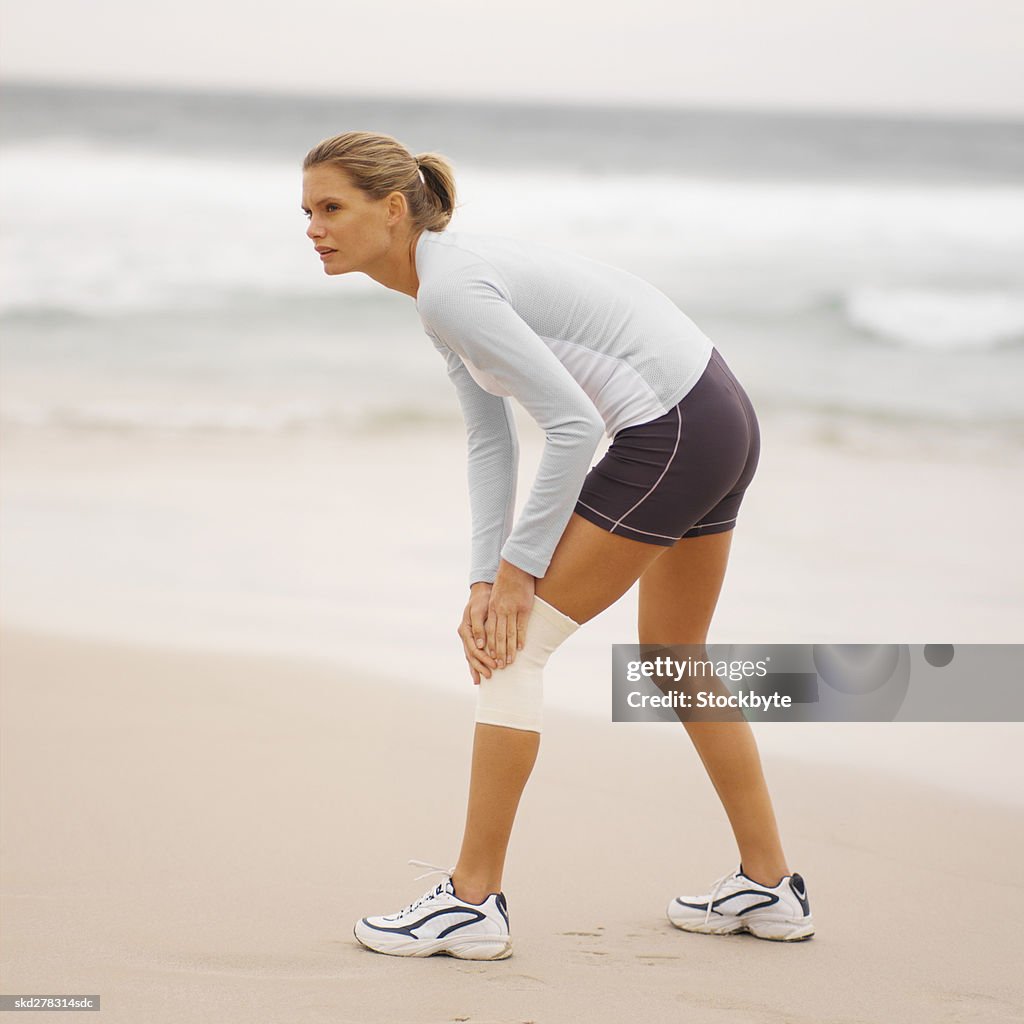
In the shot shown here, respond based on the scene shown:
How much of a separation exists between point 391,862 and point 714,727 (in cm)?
72

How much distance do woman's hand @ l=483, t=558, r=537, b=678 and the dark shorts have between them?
0.47 feet

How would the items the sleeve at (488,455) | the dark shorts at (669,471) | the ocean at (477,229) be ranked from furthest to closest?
the ocean at (477,229)
the sleeve at (488,455)
the dark shorts at (669,471)

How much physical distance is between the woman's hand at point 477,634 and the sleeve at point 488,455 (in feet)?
0.41

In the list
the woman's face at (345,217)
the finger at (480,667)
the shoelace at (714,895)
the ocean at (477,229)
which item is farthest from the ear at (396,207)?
the ocean at (477,229)

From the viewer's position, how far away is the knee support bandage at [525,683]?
6.33 feet

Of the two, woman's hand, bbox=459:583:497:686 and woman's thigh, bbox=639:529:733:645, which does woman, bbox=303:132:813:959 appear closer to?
woman's hand, bbox=459:583:497:686

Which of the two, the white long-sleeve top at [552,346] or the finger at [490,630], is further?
the finger at [490,630]

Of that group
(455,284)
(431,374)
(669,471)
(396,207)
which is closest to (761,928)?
(669,471)

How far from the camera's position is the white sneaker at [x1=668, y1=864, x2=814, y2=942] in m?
2.09

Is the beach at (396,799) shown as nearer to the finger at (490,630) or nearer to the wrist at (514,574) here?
the finger at (490,630)

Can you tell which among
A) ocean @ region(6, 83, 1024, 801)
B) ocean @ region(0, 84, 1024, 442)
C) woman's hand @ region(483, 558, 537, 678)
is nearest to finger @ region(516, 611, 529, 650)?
woman's hand @ region(483, 558, 537, 678)

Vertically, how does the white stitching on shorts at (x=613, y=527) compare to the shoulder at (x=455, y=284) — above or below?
below

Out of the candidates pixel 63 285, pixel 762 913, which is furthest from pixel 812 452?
pixel 63 285

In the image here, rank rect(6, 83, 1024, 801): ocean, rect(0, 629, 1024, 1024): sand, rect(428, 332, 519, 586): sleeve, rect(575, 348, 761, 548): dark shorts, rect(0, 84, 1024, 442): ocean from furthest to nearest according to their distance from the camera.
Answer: rect(0, 84, 1024, 442): ocean, rect(6, 83, 1024, 801): ocean, rect(428, 332, 519, 586): sleeve, rect(575, 348, 761, 548): dark shorts, rect(0, 629, 1024, 1024): sand
